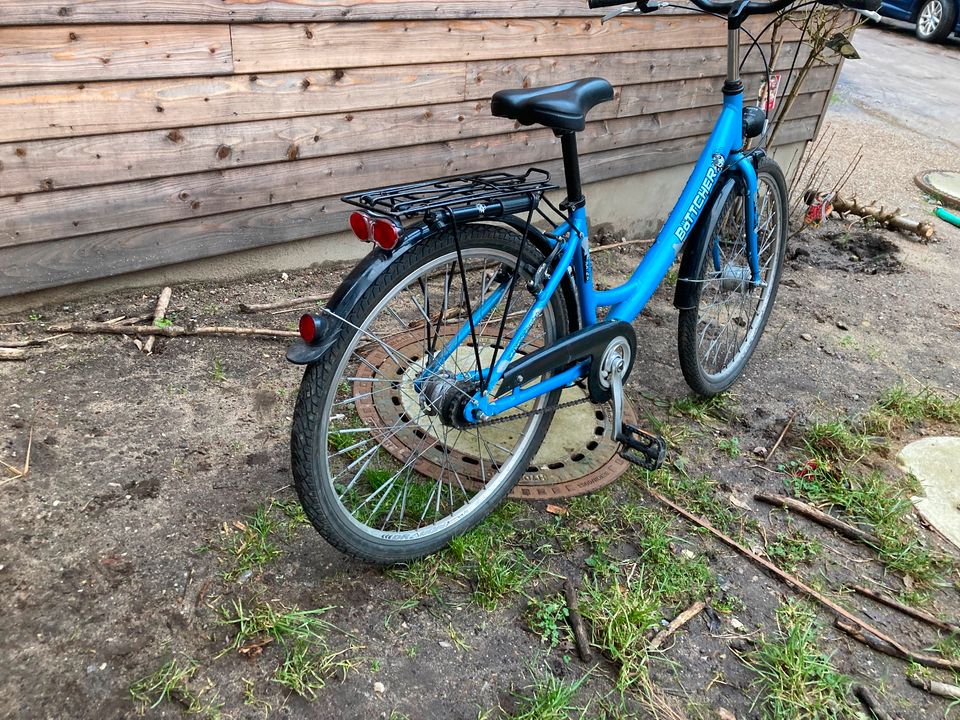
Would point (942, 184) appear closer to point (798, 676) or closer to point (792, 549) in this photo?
point (792, 549)

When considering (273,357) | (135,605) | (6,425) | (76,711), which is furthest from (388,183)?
(76,711)

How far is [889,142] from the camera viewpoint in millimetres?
8055

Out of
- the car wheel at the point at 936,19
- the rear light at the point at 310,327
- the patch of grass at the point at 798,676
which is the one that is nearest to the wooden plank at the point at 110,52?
the rear light at the point at 310,327

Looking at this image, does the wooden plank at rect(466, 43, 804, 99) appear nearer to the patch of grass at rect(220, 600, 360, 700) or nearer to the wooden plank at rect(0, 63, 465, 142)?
the wooden plank at rect(0, 63, 465, 142)

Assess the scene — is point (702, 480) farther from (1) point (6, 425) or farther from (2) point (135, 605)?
(1) point (6, 425)

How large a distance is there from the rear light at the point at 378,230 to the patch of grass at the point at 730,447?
1.86 metres

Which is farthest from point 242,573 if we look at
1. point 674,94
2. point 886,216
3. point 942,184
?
point 942,184

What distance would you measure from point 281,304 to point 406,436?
3.57 ft

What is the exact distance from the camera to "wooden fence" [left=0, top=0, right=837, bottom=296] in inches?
107

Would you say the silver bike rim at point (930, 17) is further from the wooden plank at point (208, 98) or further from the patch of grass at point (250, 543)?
the patch of grass at point (250, 543)

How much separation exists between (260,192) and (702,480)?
233 centimetres

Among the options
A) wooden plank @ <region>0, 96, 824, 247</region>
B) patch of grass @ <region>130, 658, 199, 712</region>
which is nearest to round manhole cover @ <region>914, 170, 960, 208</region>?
wooden plank @ <region>0, 96, 824, 247</region>

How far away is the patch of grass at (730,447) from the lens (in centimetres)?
304

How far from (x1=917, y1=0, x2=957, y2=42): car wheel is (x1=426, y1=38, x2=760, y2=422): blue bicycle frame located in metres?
13.4
